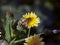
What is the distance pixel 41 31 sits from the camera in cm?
58

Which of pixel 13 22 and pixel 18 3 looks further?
pixel 18 3

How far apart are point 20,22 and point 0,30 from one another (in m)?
0.06

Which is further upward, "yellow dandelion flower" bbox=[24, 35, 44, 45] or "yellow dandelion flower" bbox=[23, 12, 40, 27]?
"yellow dandelion flower" bbox=[23, 12, 40, 27]

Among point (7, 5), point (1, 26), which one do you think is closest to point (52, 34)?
point (1, 26)

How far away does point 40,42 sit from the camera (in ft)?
1.71

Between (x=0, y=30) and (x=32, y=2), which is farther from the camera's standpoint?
(x=32, y=2)

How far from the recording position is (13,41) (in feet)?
1.69

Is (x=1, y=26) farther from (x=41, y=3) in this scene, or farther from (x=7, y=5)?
(x=41, y=3)

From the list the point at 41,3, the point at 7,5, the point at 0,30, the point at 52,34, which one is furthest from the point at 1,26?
the point at 41,3

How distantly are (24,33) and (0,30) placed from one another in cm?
6

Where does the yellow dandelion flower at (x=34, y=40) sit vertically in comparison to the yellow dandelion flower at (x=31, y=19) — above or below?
below

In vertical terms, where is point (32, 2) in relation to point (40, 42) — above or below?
above

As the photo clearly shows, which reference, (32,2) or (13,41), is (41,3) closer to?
(32,2)

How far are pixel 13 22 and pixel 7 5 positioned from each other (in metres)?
0.48
